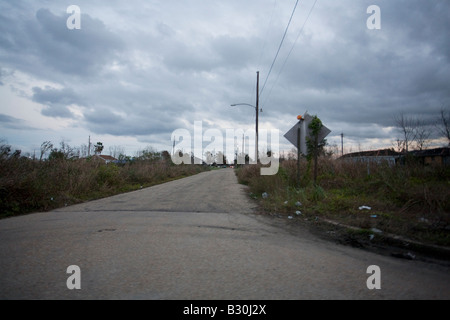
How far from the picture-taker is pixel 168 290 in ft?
9.33

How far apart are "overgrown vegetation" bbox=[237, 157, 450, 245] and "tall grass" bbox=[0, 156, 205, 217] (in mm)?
7573

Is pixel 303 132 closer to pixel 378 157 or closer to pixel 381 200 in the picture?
pixel 378 157

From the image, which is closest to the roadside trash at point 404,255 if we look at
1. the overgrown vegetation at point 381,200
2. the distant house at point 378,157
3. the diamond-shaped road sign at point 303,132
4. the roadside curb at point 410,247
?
the roadside curb at point 410,247

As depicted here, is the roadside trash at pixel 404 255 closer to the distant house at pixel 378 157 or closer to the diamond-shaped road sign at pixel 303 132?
the diamond-shaped road sign at pixel 303 132

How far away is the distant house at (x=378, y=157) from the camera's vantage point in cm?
1053

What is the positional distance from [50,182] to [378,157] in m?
13.8

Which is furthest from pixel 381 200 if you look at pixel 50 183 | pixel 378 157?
pixel 50 183

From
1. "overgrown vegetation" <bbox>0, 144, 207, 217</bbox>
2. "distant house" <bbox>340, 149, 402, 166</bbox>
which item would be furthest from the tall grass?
"distant house" <bbox>340, 149, 402, 166</bbox>

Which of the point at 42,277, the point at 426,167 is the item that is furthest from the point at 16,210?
the point at 426,167

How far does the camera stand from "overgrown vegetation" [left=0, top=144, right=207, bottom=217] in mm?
8074

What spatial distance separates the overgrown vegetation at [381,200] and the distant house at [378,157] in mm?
339

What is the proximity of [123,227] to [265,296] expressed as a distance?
4.00 m

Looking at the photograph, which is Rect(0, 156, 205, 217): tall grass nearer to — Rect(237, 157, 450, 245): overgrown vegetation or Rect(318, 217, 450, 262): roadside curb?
Rect(237, 157, 450, 245): overgrown vegetation
